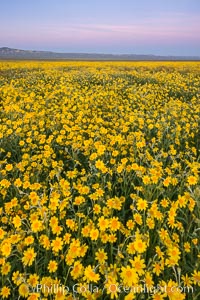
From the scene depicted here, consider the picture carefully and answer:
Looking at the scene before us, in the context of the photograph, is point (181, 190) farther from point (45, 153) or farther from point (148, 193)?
point (45, 153)

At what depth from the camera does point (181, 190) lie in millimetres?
3619

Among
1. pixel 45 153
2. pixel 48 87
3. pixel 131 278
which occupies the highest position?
pixel 48 87

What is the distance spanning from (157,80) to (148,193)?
1299 cm

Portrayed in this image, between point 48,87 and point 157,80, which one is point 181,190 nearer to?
point 48,87

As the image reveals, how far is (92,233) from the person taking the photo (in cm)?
241

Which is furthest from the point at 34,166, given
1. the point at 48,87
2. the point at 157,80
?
the point at 157,80

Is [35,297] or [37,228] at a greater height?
[37,228]

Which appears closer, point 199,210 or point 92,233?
point 92,233

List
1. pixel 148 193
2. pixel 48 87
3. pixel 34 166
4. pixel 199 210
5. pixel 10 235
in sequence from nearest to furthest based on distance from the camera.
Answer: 1. pixel 10 235
2. pixel 199 210
3. pixel 148 193
4. pixel 34 166
5. pixel 48 87

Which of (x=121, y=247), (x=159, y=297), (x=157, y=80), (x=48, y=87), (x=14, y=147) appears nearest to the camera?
(x=159, y=297)

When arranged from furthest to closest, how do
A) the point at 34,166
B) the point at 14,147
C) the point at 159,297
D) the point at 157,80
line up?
1. the point at 157,80
2. the point at 14,147
3. the point at 34,166
4. the point at 159,297

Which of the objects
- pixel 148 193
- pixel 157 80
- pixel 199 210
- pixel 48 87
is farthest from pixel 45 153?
pixel 157 80

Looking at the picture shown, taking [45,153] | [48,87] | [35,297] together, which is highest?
[48,87]

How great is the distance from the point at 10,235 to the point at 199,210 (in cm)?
204
